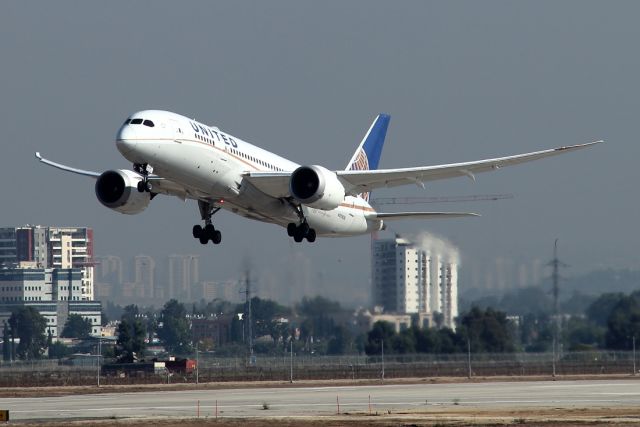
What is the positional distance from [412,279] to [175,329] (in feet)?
113

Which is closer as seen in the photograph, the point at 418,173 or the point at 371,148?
the point at 418,173

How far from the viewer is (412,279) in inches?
3223

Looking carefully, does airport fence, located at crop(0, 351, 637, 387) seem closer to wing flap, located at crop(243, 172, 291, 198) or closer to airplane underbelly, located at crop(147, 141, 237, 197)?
wing flap, located at crop(243, 172, 291, 198)

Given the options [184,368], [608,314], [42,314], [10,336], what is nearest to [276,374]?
[184,368]

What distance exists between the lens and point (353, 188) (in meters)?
56.1

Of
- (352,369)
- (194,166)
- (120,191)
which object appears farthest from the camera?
(352,369)

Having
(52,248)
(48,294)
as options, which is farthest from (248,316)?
(52,248)

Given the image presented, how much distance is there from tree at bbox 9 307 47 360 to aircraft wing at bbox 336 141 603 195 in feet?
217

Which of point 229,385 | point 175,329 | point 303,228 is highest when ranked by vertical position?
point 303,228

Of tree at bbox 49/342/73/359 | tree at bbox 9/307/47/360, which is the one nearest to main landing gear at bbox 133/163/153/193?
tree at bbox 9/307/47/360

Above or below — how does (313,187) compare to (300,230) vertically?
above

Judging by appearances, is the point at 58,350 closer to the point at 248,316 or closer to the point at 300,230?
the point at 248,316

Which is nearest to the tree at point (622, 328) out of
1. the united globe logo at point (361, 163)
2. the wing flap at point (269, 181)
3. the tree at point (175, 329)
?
the united globe logo at point (361, 163)

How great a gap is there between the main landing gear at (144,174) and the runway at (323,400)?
8.78 m
